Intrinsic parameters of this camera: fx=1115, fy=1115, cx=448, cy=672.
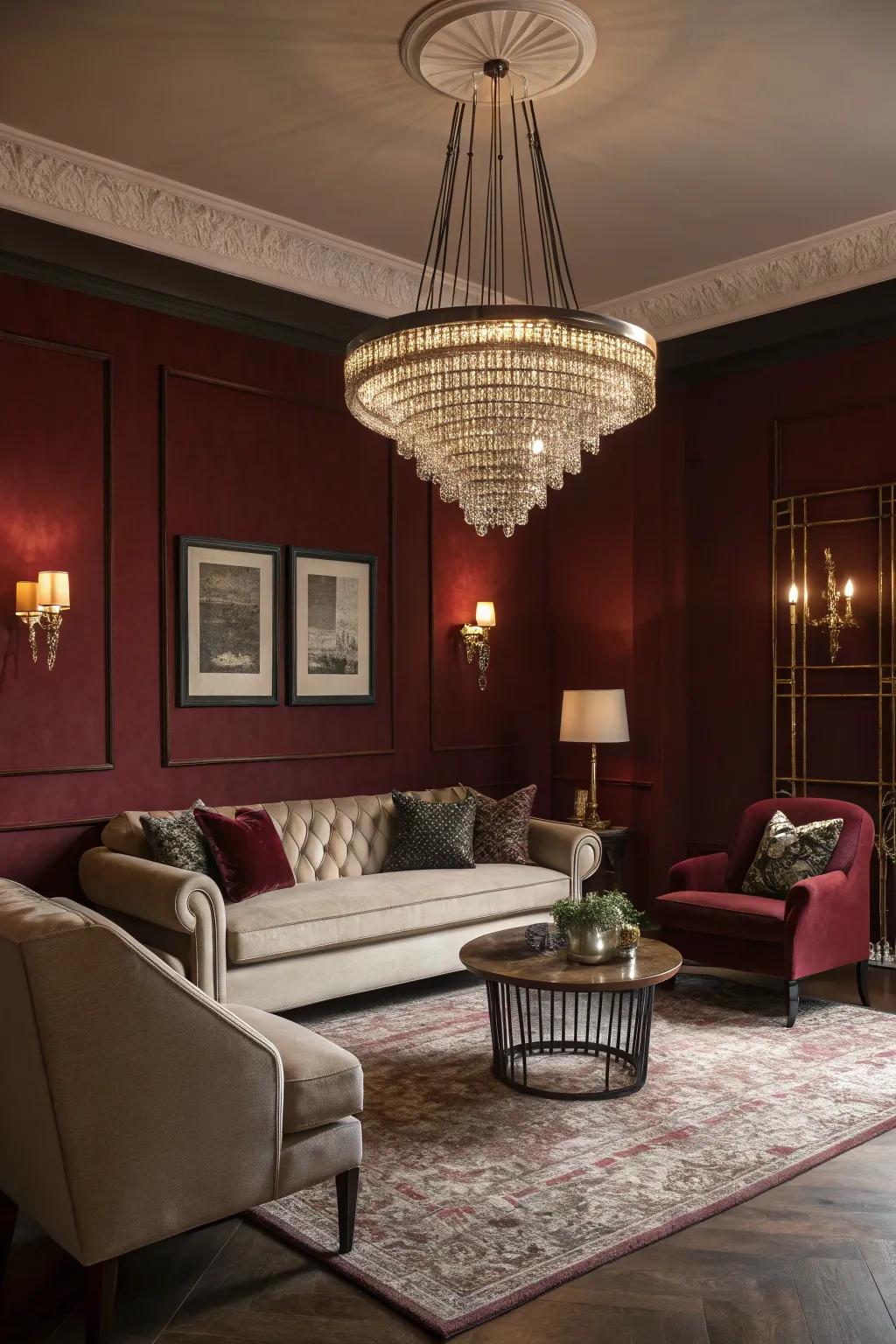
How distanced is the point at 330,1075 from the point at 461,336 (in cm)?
208

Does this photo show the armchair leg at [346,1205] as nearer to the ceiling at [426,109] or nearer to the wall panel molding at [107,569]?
the wall panel molding at [107,569]

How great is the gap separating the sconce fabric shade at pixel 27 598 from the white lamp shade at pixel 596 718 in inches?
112

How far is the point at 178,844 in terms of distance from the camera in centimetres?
457

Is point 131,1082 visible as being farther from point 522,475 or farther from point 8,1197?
point 522,475

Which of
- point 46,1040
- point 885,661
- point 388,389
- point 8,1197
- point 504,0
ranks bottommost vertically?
point 8,1197

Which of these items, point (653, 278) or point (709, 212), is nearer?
point (709, 212)

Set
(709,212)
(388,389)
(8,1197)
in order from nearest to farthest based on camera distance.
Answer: (8,1197) → (388,389) → (709,212)

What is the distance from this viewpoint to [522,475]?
3.76 m

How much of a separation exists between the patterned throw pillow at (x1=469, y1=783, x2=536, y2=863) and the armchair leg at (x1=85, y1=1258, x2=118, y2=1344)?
3458 millimetres

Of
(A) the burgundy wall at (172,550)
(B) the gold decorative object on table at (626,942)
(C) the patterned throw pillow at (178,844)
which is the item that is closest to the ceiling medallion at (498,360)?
(B) the gold decorative object on table at (626,942)

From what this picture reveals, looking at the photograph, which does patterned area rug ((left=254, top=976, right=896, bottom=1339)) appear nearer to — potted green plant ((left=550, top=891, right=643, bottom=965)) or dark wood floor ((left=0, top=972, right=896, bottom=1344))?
dark wood floor ((left=0, top=972, right=896, bottom=1344))

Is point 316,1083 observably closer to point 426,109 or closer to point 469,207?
point 426,109

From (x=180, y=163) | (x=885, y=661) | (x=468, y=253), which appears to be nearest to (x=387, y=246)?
(x=468, y=253)

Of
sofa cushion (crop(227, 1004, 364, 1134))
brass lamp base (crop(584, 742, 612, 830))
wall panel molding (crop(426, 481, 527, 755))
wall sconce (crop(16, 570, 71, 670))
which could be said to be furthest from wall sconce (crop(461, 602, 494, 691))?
sofa cushion (crop(227, 1004, 364, 1134))
